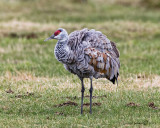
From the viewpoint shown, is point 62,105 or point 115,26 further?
point 115,26

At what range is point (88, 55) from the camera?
8.63m

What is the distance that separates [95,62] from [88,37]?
578 mm

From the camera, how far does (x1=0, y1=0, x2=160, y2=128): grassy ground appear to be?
8406 millimetres

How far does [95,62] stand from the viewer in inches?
345

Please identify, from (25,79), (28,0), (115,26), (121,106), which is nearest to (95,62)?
(121,106)

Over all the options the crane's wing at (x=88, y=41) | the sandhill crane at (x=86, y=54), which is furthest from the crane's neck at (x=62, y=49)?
the crane's wing at (x=88, y=41)

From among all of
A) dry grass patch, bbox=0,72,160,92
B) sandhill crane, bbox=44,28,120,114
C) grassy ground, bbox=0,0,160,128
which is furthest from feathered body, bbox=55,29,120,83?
dry grass patch, bbox=0,72,160,92

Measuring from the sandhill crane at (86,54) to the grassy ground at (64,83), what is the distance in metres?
0.95

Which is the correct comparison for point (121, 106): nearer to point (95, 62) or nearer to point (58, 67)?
point (95, 62)

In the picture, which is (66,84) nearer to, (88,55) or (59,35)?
(88,55)

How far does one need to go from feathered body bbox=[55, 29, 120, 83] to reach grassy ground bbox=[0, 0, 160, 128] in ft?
3.10

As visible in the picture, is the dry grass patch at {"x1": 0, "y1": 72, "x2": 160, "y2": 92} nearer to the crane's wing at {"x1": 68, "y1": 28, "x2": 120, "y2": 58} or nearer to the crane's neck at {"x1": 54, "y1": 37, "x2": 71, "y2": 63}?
the crane's wing at {"x1": 68, "y1": 28, "x2": 120, "y2": 58}

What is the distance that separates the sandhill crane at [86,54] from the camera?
8.23 metres

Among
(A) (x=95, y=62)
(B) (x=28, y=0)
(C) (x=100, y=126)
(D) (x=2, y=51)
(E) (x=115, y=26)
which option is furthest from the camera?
(B) (x=28, y=0)
